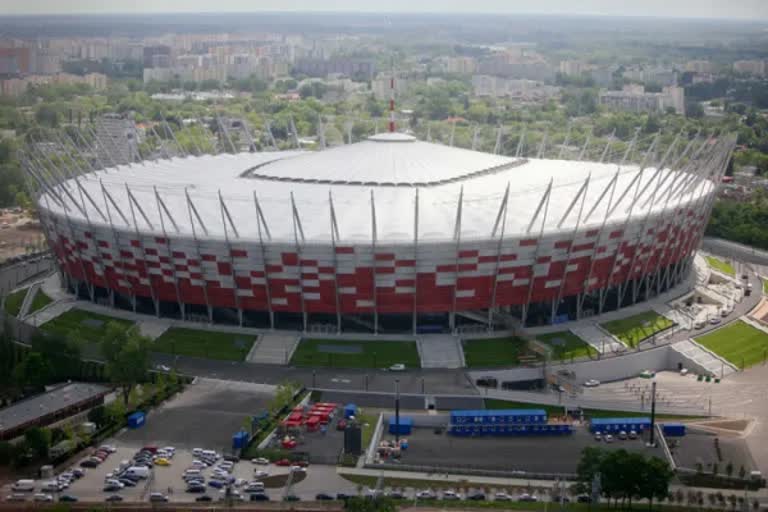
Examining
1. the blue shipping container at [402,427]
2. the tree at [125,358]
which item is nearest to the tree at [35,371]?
the tree at [125,358]

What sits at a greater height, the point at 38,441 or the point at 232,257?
the point at 232,257

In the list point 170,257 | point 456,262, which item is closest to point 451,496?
point 456,262

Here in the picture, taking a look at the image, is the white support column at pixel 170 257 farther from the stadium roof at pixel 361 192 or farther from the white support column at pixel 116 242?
the white support column at pixel 116 242

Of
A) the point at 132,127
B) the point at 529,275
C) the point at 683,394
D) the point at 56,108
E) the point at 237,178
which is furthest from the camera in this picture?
the point at 56,108

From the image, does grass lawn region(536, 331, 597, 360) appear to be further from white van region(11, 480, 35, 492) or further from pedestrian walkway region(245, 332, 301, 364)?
white van region(11, 480, 35, 492)

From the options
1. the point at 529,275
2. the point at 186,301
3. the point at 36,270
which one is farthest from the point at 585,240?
the point at 36,270

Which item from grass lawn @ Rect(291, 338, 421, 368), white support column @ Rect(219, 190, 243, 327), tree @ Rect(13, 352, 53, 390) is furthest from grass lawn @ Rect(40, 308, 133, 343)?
grass lawn @ Rect(291, 338, 421, 368)

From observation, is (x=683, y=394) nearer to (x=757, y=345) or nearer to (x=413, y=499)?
(x=757, y=345)

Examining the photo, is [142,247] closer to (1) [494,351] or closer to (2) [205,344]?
(2) [205,344]
